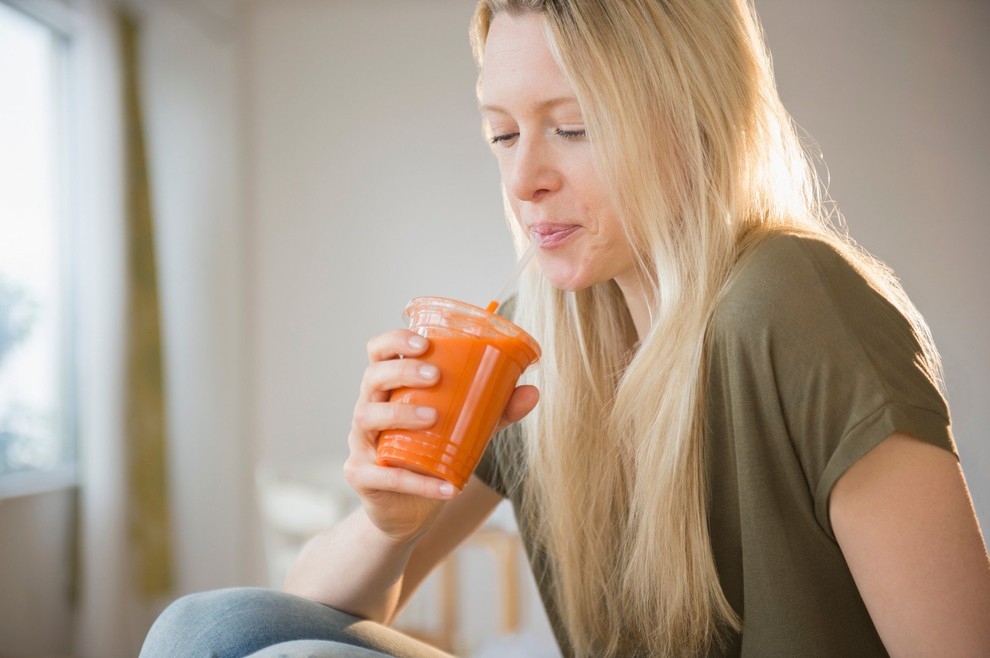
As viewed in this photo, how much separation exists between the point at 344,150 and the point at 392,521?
3356 mm

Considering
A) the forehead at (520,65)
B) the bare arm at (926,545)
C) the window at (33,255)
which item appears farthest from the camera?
the window at (33,255)

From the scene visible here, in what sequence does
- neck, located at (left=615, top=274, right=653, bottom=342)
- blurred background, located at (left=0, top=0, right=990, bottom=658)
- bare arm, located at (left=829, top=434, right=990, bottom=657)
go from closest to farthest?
bare arm, located at (left=829, top=434, right=990, bottom=657), neck, located at (left=615, top=274, right=653, bottom=342), blurred background, located at (left=0, top=0, right=990, bottom=658)

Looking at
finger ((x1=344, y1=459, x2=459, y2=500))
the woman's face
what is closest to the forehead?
the woman's face

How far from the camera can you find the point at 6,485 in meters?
3.23

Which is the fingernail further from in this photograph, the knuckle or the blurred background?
the blurred background

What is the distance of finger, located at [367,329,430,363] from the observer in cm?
91

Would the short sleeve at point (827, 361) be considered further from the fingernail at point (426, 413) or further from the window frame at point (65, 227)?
the window frame at point (65, 227)

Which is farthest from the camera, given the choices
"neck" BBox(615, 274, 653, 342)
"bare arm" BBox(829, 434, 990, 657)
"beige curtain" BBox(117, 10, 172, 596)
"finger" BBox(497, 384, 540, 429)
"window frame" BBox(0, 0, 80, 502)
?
"beige curtain" BBox(117, 10, 172, 596)

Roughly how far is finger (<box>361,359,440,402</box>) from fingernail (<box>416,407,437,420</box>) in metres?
0.02

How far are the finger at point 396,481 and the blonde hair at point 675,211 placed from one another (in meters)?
0.30

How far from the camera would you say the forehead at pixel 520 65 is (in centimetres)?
109

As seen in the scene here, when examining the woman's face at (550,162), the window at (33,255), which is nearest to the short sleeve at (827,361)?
the woman's face at (550,162)

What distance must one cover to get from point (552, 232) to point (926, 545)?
553mm

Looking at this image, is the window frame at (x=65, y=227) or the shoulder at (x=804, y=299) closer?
the shoulder at (x=804, y=299)
